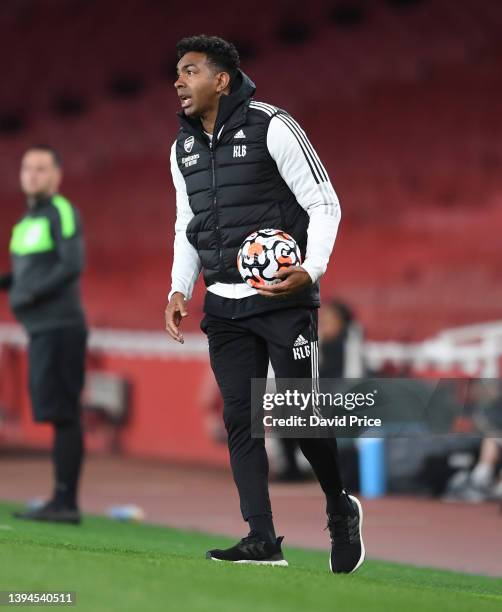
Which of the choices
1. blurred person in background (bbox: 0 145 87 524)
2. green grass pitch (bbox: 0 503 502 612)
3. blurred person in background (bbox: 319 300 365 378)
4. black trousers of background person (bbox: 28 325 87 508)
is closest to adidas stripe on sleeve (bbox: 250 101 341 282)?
green grass pitch (bbox: 0 503 502 612)

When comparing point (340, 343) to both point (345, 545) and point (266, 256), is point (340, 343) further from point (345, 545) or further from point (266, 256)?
point (266, 256)

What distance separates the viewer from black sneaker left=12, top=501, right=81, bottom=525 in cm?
864

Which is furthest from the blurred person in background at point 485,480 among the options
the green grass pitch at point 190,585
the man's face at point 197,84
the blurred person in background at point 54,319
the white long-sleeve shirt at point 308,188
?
the man's face at point 197,84

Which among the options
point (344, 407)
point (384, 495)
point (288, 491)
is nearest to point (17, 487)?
point (288, 491)

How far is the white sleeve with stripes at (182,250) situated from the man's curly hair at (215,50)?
38cm

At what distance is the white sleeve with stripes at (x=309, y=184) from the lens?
575 cm

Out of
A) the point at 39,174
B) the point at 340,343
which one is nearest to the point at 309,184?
the point at 39,174

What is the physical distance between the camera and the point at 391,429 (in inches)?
473

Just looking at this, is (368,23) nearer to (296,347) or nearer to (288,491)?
(288,491)

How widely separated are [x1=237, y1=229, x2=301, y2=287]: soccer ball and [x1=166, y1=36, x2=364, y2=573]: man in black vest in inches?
2.9

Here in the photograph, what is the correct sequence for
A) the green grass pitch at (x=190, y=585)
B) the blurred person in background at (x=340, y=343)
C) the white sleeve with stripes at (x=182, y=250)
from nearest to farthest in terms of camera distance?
the green grass pitch at (x=190, y=585) → the white sleeve with stripes at (x=182, y=250) → the blurred person in background at (x=340, y=343)

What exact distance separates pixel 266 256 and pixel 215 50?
875mm

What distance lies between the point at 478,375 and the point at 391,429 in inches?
39.1

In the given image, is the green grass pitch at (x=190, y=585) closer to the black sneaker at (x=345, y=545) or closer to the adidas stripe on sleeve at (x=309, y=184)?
the black sneaker at (x=345, y=545)
